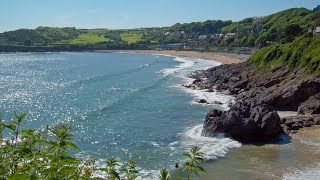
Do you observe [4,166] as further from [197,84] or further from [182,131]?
[197,84]

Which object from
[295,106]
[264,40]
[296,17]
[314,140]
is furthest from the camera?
[296,17]

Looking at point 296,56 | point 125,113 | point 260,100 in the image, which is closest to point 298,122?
point 260,100

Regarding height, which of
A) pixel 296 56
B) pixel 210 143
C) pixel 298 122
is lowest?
pixel 210 143

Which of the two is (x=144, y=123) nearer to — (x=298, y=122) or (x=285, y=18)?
(x=298, y=122)

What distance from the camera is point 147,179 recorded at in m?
25.4

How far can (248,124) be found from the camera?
113 feet

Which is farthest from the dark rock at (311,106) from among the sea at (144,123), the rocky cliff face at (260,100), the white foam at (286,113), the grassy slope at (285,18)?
the grassy slope at (285,18)

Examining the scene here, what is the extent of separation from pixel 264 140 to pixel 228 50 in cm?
12083

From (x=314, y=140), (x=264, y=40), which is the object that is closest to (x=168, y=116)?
(x=314, y=140)

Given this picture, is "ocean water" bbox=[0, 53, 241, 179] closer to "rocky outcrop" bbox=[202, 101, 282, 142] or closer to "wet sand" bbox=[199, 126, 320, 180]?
"rocky outcrop" bbox=[202, 101, 282, 142]

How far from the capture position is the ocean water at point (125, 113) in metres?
32.5

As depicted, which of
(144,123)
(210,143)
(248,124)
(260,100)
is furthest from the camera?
(260,100)

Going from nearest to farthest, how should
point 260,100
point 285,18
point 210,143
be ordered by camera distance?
point 210,143, point 260,100, point 285,18

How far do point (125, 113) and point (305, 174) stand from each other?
86.1 ft
